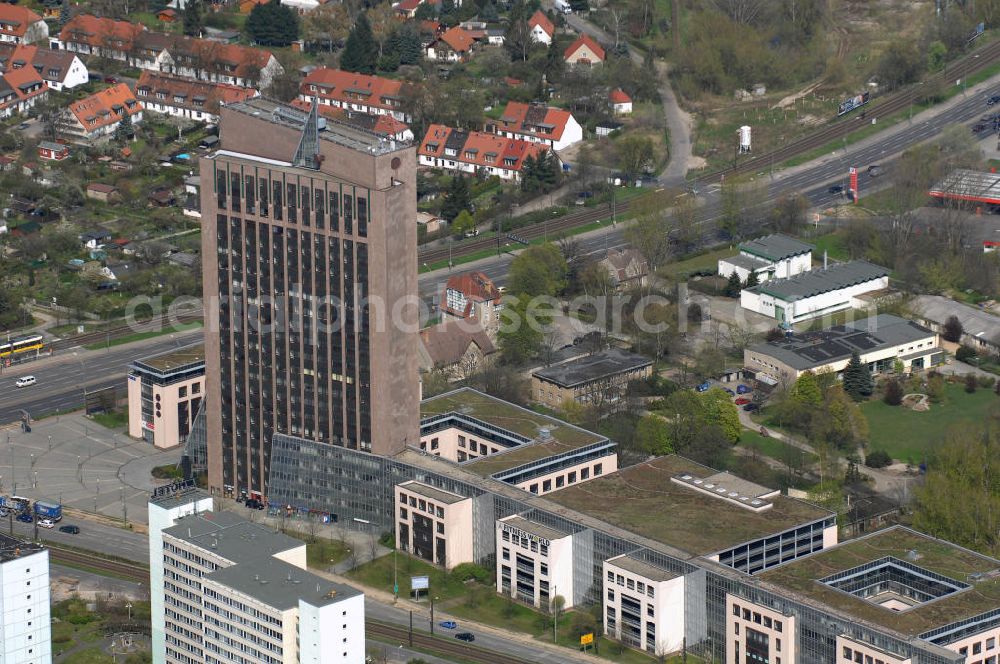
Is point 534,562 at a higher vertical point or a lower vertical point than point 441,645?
higher

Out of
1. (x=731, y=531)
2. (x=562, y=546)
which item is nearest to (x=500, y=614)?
(x=562, y=546)

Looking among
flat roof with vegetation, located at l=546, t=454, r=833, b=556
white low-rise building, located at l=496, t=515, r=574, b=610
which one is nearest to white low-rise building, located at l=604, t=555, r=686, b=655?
flat roof with vegetation, located at l=546, t=454, r=833, b=556

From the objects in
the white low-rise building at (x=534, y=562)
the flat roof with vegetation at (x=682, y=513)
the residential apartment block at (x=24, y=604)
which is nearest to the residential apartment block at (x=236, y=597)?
the residential apartment block at (x=24, y=604)

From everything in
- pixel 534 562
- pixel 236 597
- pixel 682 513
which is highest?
pixel 236 597

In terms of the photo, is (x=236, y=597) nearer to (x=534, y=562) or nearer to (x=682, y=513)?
(x=534, y=562)

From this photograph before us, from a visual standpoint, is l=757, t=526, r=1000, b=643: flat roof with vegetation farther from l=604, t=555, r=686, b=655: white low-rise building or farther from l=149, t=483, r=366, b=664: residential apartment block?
l=149, t=483, r=366, b=664: residential apartment block

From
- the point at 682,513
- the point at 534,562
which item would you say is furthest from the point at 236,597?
the point at 682,513

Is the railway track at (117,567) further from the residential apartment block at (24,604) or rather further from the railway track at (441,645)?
the residential apartment block at (24,604)
